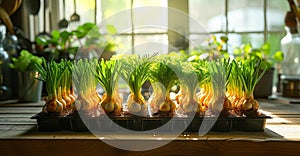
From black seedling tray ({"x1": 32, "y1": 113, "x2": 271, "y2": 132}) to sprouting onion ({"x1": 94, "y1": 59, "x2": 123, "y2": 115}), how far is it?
0.03 metres

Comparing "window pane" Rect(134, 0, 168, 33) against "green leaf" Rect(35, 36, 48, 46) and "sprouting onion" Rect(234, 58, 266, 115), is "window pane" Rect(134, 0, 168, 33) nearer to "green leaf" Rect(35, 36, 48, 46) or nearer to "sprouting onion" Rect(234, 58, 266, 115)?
"green leaf" Rect(35, 36, 48, 46)

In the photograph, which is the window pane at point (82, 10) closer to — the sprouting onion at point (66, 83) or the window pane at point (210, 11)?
the window pane at point (210, 11)

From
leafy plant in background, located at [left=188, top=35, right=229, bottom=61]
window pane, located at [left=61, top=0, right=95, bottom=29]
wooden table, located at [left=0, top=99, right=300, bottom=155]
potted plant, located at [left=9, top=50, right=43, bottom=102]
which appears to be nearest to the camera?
wooden table, located at [left=0, top=99, right=300, bottom=155]

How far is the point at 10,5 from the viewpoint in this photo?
5.74 ft

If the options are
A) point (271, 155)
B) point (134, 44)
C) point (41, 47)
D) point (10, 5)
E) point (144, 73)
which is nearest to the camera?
point (271, 155)

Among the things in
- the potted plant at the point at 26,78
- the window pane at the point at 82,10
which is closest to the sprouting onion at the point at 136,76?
the potted plant at the point at 26,78

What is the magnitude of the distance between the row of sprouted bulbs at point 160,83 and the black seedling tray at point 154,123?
2 centimetres

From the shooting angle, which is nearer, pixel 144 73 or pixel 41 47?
pixel 144 73

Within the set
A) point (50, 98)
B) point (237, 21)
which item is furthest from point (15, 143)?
point (237, 21)

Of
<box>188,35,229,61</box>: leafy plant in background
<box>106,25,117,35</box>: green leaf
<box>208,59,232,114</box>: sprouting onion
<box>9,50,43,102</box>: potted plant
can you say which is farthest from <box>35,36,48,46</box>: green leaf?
<box>208,59,232,114</box>: sprouting onion

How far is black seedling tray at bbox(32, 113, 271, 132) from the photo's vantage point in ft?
3.12

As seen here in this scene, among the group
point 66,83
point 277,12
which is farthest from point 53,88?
point 277,12

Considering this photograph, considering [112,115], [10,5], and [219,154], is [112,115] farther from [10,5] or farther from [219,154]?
[10,5]

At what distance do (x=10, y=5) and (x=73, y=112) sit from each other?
39.0 inches
